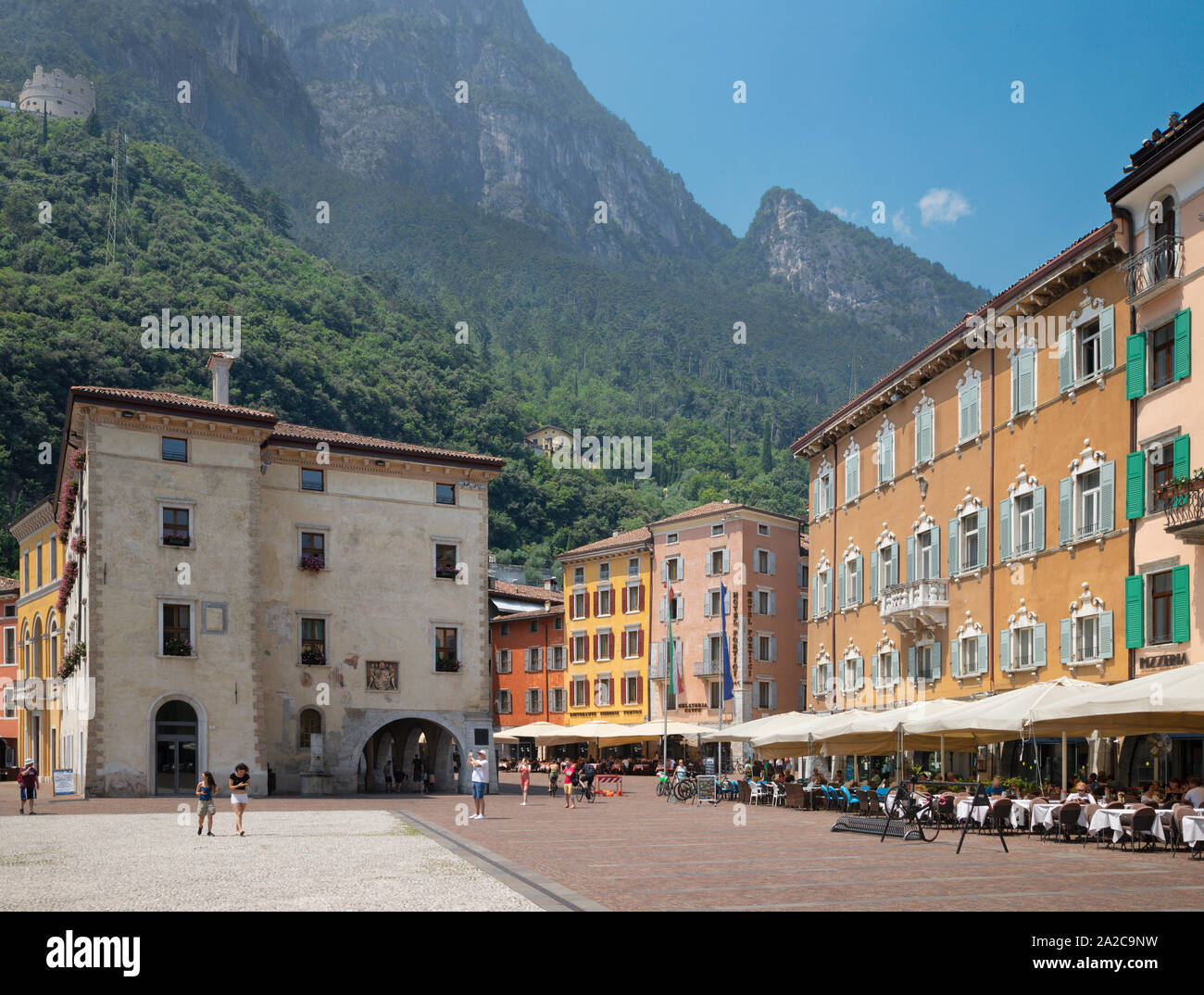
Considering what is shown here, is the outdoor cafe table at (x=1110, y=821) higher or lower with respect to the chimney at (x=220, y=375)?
lower

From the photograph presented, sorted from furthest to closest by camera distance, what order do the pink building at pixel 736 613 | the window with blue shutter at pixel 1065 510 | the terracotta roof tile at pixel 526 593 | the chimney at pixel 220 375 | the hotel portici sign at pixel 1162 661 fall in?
the terracotta roof tile at pixel 526 593, the pink building at pixel 736 613, the chimney at pixel 220 375, the window with blue shutter at pixel 1065 510, the hotel portici sign at pixel 1162 661

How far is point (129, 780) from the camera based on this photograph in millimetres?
42844

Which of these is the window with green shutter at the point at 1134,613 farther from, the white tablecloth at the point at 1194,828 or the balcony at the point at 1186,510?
the white tablecloth at the point at 1194,828

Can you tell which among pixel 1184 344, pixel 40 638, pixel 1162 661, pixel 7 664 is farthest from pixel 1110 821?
pixel 7 664

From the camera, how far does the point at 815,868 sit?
18781mm

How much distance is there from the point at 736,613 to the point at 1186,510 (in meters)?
42.6

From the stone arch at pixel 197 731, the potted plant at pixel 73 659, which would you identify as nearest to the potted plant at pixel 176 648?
the stone arch at pixel 197 731

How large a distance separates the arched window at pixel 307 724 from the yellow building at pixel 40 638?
32.0ft

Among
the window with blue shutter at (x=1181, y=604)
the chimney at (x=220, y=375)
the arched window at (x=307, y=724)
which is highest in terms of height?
the chimney at (x=220, y=375)

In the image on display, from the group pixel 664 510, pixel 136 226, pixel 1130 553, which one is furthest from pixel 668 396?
pixel 1130 553

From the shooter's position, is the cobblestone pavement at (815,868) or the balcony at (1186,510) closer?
the cobblestone pavement at (815,868)

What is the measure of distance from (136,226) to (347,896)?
122m

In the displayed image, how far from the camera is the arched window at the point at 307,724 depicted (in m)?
48.5
